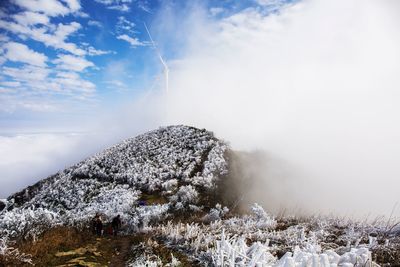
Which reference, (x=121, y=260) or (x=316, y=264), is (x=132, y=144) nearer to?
(x=121, y=260)

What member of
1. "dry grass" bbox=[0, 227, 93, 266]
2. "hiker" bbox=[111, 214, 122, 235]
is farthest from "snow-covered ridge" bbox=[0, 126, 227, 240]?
"dry grass" bbox=[0, 227, 93, 266]

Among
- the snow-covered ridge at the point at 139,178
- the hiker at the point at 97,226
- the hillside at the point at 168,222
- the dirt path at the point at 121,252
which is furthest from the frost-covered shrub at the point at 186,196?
the dirt path at the point at 121,252

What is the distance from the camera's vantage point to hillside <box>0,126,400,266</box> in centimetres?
1085

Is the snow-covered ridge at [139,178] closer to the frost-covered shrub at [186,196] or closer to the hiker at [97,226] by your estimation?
the frost-covered shrub at [186,196]

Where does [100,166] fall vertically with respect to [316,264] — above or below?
below

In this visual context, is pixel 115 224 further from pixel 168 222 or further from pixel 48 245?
pixel 48 245

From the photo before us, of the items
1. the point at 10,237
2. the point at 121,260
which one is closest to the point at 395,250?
the point at 121,260

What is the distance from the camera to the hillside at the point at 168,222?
10852 mm

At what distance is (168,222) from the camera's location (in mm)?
17984

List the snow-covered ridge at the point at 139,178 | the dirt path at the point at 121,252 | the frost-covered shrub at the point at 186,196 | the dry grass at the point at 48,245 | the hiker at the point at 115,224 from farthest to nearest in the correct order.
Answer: the frost-covered shrub at the point at 186,196, the snow-covered ridge at the point at 139,178, the hiker at the point at 115,224, the dirt path at the point at 121,252, the dry grass at the point at 48,245

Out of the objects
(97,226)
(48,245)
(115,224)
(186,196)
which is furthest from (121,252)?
→ (186,196)

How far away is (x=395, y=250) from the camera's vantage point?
1004 centimetres

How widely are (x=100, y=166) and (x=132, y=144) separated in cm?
961

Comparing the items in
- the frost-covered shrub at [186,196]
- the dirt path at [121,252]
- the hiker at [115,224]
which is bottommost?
the frost-covered shrub at [186,196]
